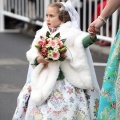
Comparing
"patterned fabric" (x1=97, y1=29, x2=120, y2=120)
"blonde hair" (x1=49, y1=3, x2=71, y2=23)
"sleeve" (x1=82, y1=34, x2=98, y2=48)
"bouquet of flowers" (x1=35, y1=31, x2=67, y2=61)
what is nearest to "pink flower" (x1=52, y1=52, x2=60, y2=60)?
"bouquet of flowers" (x1=35, y1=31, x2=67, y2=61)

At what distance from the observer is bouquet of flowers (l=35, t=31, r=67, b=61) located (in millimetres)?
4176

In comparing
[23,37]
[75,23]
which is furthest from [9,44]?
[75,23]

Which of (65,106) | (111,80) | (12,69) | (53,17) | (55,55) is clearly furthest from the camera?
(12,69)

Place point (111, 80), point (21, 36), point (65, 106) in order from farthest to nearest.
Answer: point (21, 36) < point (65, 106) < point (111, 80)

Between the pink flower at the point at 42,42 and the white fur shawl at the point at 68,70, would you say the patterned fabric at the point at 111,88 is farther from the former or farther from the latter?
the pink flower at the point at 42,42

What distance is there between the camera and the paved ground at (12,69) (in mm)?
6000

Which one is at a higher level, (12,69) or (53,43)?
(53,43)

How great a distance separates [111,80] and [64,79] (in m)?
0.61

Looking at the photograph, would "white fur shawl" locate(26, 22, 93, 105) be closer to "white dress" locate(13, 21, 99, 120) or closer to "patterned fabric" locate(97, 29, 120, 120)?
"white dress" locate(13, 21, 99, 120)

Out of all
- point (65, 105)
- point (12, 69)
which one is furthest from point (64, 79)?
point (12, 69)

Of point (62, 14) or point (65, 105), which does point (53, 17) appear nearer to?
point (62, 14)

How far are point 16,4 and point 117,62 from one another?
8781mm

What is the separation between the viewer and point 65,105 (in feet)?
14.1

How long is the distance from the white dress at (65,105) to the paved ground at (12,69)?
111 centimetres
